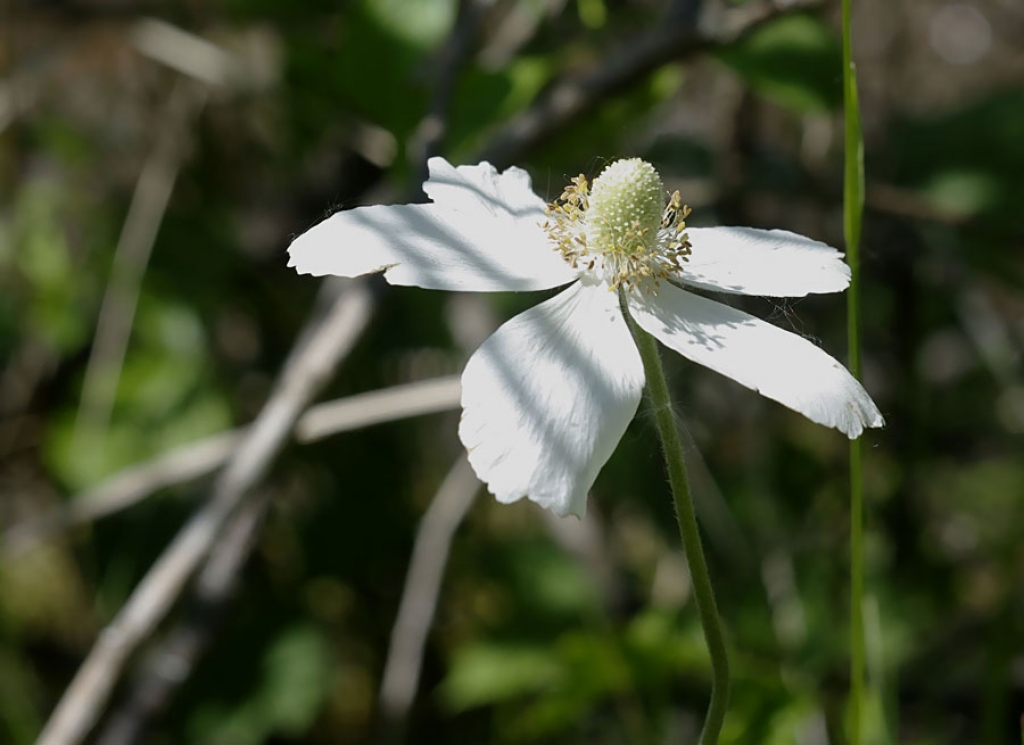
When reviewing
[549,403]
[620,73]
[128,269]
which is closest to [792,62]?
[620,73]

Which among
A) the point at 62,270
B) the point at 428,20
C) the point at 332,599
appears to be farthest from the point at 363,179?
the point at 428,20

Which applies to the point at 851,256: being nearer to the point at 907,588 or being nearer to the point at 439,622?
the point at 907,588

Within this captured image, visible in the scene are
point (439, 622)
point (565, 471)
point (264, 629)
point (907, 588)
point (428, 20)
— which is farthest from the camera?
point (439, 622)

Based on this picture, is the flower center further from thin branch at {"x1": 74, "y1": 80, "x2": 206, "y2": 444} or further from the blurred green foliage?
thin branch at {"x1": 74, "y1": 80, "x2": 206, "y2": 444}

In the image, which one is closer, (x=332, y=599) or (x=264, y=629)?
(x=264, y=629)

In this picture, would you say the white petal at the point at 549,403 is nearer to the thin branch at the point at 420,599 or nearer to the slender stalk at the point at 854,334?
the slender stalk at the point at 854,334

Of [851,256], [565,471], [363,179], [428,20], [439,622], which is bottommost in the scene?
[565,471]
